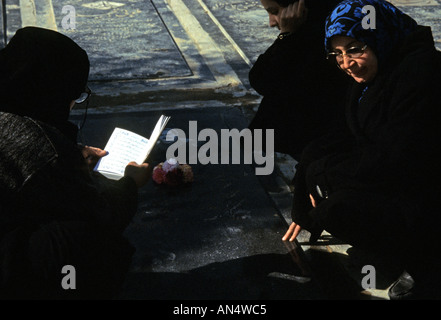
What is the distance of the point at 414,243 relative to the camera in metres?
2.92

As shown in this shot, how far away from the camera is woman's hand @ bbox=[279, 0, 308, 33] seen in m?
3.74

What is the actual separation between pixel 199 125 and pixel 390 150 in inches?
93.2

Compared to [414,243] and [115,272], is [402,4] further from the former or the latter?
[115,272]

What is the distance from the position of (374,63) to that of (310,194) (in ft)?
2.62

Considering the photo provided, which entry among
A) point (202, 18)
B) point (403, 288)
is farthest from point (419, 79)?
point (202, 18)

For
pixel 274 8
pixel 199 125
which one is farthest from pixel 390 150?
pixel 199 125

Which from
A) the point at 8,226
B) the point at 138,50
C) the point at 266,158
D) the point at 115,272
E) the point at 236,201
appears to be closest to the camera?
the point at 8,226

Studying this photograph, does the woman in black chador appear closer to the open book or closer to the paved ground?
the paved ground

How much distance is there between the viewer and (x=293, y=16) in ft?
12.3

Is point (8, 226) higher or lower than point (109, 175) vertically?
higher

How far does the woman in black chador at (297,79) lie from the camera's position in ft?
12.5

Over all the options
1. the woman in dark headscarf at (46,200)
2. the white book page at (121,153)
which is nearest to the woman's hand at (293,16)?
the white book page at (121,153)

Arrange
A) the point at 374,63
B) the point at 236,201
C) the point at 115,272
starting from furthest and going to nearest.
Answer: the point at 236,201 → the point at 374,63 → the point at 115,272

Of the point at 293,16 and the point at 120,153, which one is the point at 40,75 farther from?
the point at 293,16
